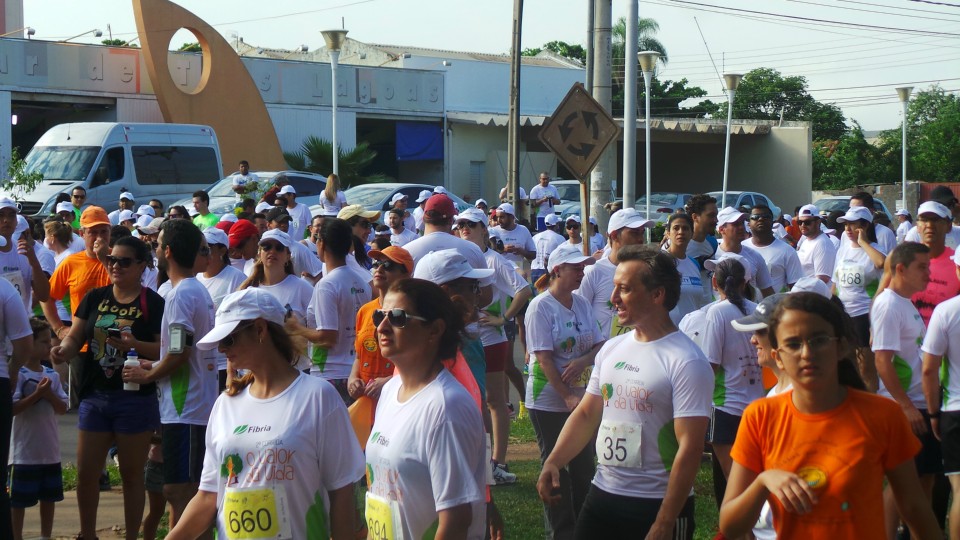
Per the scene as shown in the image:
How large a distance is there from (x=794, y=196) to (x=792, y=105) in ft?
94.2

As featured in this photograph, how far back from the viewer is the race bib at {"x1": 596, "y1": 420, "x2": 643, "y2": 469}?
4883 millimetres

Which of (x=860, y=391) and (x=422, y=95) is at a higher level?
(x=422, y=95)

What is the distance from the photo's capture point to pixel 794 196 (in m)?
43.5

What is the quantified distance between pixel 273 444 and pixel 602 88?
396 inches

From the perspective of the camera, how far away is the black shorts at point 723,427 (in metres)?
6.85

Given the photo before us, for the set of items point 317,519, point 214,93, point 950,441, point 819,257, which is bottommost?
point 950,441

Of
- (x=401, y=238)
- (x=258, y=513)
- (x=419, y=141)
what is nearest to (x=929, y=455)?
(x=258, y=513)

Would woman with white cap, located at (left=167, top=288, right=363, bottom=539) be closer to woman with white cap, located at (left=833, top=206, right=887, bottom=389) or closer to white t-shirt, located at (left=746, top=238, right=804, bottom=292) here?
white t-shirt, located at (left=746, top=238, right=804, bottom=292)

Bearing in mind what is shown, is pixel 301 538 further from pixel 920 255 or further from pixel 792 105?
pixel 792 105

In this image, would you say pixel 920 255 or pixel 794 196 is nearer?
pixel 920 255

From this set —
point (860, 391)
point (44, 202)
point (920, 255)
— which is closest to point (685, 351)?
point (860, 391)

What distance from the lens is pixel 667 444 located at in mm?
4875

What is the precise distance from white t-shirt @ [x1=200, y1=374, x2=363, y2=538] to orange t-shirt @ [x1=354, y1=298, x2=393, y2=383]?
6.93 feet

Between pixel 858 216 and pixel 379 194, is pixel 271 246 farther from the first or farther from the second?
pixel 379 194
